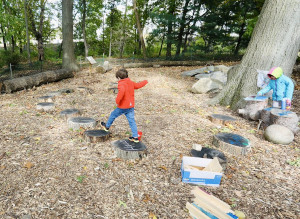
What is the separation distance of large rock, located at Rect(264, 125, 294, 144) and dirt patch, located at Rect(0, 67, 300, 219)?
134 millimetres

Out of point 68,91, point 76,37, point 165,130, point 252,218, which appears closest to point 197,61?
point 68,91

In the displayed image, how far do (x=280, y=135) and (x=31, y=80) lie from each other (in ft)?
30.8

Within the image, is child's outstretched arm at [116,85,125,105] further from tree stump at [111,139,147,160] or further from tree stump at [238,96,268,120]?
tree stump at [238,96,268,120]

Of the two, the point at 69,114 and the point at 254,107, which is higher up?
the point at 254,107

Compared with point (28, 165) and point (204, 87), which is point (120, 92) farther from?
point (204, 87)

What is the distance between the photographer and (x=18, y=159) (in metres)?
3.46

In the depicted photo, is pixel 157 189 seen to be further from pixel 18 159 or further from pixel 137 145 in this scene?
pixel 18 159

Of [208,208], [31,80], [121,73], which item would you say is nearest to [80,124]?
[121,73]

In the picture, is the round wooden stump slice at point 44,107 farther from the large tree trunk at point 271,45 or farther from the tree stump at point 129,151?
the large tree trunk at point 271,45

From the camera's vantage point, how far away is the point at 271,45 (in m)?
5.96

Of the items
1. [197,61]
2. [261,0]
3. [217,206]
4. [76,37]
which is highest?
[261,0]

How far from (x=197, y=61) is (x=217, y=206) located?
14977mm

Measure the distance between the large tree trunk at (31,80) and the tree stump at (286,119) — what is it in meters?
9.08

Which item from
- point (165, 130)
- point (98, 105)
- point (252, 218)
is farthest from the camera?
point (98, 105)
